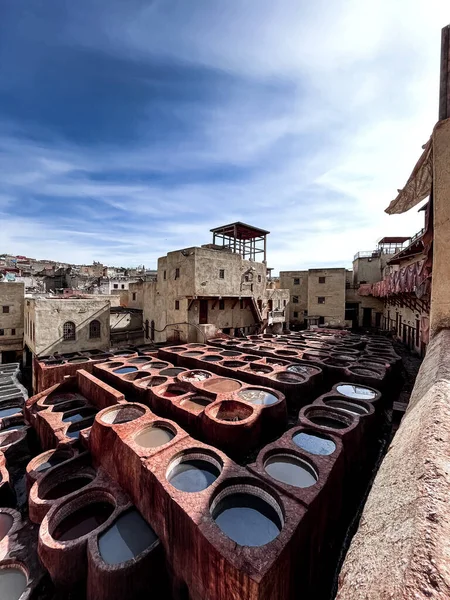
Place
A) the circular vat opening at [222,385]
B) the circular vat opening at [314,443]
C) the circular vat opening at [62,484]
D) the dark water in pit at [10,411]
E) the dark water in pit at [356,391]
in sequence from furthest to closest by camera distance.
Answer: the dark water in pit at [10,411], the circular vat opening at [222,385], the dark water in pit at [356,391], the circular vat opening at [62,484], the circular vat opening at [314,443]

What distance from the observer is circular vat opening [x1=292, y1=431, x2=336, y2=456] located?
20.1ft

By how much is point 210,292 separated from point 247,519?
49.3 ft

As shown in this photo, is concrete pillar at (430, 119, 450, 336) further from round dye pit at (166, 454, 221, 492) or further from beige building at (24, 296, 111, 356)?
beige building at (24, 296, 111, 356)

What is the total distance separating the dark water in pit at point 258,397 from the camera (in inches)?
338

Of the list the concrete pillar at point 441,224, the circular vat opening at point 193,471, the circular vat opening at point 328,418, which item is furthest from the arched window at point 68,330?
the concrete pillar at point 441,224

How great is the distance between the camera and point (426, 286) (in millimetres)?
7270

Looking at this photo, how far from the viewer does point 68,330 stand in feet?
66.5

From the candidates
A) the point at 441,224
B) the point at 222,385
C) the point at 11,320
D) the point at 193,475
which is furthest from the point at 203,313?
the point at 11,320

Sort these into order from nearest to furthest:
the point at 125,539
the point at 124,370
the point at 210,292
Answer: the point at 125,539 → the point at 124,370 → the point at 210,292

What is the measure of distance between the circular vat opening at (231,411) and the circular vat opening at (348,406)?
2.68 meters

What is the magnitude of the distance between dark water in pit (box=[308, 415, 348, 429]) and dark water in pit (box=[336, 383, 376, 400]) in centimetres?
149

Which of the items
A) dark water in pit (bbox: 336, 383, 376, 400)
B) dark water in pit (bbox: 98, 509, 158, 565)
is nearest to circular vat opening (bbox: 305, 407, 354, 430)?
dark water in pit (bbox: 336, 383, 376, 400)

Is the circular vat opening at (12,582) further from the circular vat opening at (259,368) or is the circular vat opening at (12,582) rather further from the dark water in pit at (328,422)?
the circular vat opening at (259,368)

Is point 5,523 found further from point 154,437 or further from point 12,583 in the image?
point 154,437
